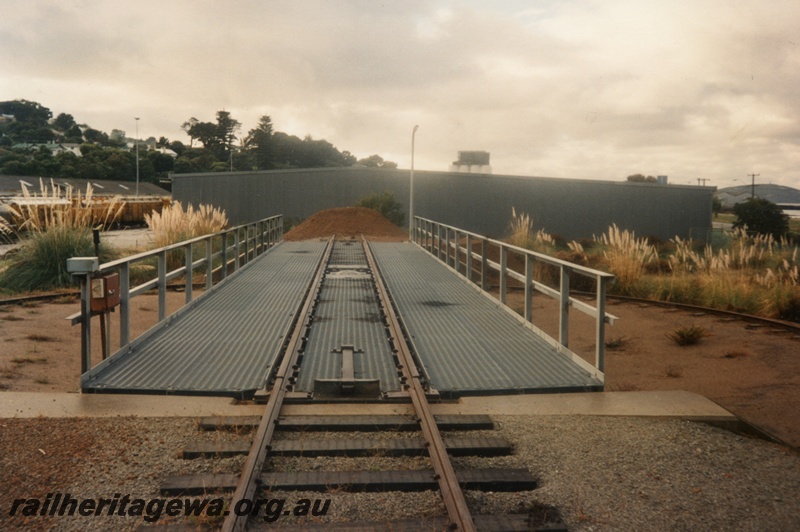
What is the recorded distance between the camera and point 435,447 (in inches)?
185

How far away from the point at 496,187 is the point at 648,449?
41.6 meters

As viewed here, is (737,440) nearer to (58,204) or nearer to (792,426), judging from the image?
(792,426)

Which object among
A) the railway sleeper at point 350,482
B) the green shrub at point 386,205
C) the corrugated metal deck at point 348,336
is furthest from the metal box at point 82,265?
the green shrub at point 386,205

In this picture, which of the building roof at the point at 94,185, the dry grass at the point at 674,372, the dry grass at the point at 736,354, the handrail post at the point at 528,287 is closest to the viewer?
the dry grass at the point at 674,372

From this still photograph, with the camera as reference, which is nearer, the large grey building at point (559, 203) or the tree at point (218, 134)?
the large grey building at point (559, 203)

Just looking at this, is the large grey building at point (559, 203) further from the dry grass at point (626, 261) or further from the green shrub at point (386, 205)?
the dry grass at point (626, 261)

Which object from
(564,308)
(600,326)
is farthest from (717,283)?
(600,326)

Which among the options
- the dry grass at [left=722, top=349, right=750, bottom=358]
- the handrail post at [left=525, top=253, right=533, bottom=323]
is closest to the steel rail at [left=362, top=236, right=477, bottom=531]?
the handrail post at [left=525, top=253, right=533, bottom=323]

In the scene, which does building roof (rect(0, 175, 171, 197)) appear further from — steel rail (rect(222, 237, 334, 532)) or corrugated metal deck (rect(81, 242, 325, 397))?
steel rail (rect(222, 237, 334, 532))

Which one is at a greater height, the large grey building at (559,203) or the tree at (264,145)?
the tree at (264,145)

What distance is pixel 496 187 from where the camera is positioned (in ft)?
151

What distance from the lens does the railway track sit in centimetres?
380

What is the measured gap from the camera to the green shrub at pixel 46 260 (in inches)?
572

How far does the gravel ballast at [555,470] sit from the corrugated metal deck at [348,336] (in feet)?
5.06
